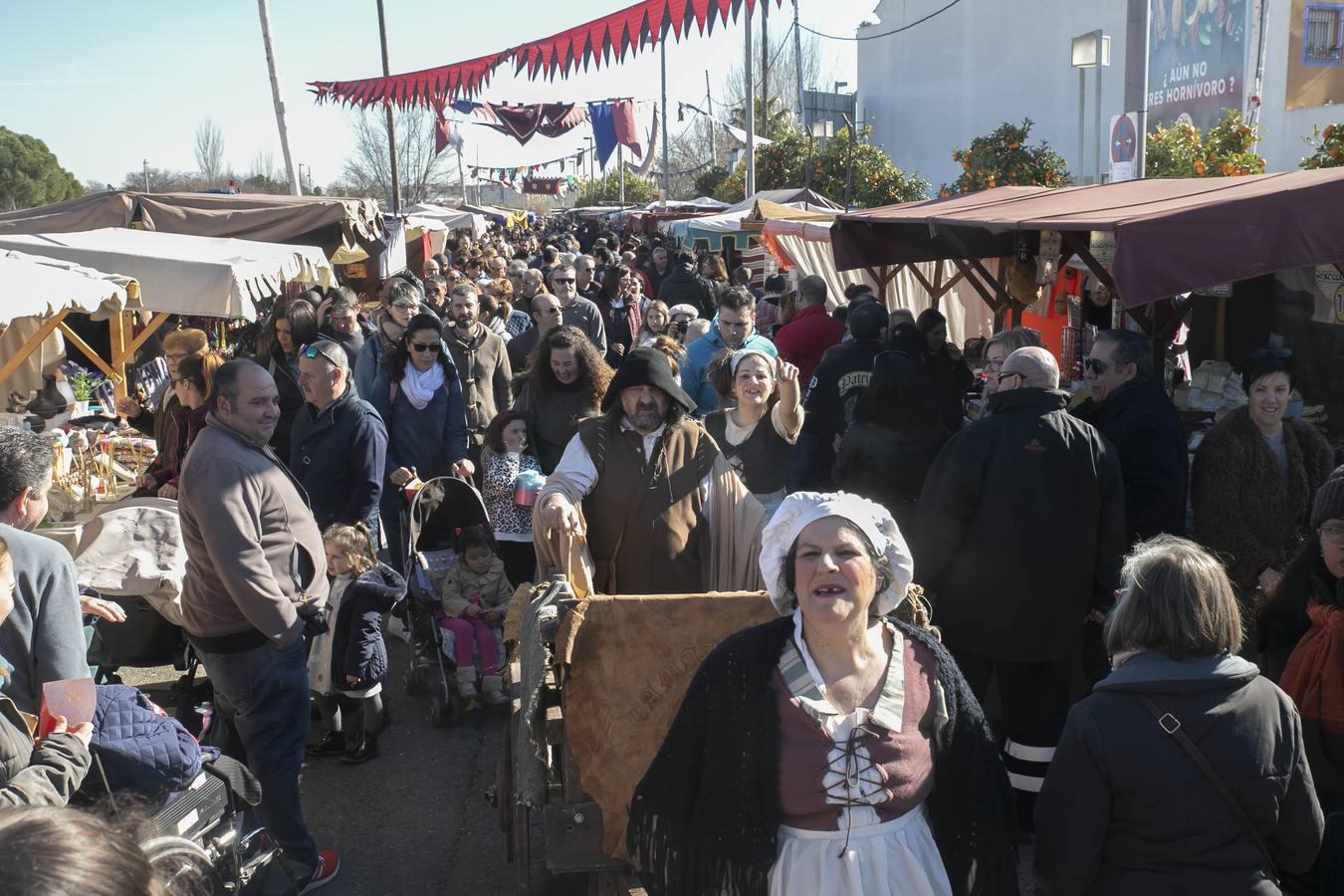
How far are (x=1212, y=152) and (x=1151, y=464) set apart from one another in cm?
774

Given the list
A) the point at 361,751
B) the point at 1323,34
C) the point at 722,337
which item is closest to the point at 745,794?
the point at 361,751

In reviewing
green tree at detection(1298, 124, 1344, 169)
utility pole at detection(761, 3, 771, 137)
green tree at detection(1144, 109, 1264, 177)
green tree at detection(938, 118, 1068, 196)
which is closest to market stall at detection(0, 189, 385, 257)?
green tree at detection(938, 118, 1068, 196)

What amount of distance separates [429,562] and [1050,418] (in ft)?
11.1

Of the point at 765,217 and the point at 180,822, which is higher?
the point at 765,217

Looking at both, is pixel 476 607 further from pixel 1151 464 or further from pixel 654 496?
pixel 1151 464

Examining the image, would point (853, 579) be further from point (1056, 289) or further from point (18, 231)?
point (18, 231)

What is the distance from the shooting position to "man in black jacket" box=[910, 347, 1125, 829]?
4301 millimetres

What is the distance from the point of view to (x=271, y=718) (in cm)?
416

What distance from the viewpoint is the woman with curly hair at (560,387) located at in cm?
648

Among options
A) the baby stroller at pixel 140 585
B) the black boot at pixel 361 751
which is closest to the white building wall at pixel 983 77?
the black boot at pixel 361 751

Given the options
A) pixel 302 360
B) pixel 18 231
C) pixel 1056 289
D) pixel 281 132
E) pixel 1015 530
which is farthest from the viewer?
pixel 281 132

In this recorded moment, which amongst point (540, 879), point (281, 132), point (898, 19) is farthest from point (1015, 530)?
point (898, 19)

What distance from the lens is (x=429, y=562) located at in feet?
20.7

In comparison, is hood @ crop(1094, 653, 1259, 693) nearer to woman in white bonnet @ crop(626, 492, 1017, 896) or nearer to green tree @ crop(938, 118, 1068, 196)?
woman in white bonnet @ crop(626, 492, 1017, 896)
